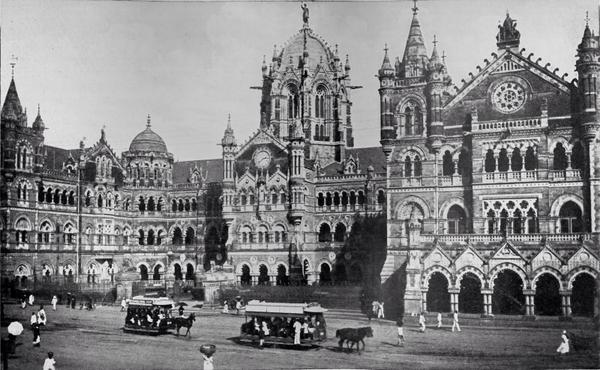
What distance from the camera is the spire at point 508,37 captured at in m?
36.7

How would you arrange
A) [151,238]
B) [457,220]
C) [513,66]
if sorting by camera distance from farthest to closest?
[151,238] < [457,220] < [513,66]

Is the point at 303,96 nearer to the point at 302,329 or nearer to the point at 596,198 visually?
the point at 596,198

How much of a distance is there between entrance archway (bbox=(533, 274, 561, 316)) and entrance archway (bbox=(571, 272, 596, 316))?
108 cm

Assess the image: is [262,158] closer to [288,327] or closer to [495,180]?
[495,180]

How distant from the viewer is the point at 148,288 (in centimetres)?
5156

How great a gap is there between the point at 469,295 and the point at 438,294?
1885mm

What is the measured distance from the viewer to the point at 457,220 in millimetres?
42281

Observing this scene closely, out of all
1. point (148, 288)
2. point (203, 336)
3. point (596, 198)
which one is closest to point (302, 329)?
point (203, 336)

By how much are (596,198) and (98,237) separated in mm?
43193

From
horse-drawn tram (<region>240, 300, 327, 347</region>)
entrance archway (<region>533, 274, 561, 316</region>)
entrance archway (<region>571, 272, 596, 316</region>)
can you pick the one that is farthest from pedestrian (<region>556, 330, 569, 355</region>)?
horse-drawn tram (<region>240, 300, 327, 347</region>)

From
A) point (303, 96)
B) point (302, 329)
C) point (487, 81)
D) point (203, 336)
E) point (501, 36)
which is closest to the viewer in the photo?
point (302, 329)

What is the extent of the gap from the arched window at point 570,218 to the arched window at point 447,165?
7413 millimetres

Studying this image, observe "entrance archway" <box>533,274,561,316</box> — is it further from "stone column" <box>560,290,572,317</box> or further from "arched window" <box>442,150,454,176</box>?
"arched window" <box>442,150,454,176</box>

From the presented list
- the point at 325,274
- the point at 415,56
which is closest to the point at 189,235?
the point at 325,274
